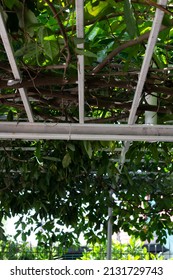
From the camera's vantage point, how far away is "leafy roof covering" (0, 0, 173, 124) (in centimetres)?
113

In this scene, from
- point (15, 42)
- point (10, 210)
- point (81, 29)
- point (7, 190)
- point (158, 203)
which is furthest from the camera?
point (158, 203)

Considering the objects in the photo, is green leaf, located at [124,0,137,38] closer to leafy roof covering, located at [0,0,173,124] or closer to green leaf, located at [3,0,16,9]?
leafy roof covering, located at [0,0,173,124]

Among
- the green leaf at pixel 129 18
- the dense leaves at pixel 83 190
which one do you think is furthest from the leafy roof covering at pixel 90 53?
the dense leaves at pixel 83 190

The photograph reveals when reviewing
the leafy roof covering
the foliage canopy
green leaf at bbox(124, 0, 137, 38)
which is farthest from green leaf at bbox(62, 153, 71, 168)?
green leaf at bbox(124, 0, 137, 38)

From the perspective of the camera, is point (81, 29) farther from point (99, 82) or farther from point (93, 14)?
point (99, 82)

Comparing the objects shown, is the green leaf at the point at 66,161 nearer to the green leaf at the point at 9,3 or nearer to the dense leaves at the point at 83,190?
the dense leaves at the point at 83,190

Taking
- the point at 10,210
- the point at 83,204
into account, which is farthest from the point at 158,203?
the point at 10,210

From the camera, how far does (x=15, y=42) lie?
1.32 m

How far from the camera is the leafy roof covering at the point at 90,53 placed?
113 cm

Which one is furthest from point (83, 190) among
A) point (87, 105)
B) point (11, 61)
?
point (11, 61)

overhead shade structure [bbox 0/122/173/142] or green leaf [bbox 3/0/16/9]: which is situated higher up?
green leaf [bbox 3/0/16/9]
